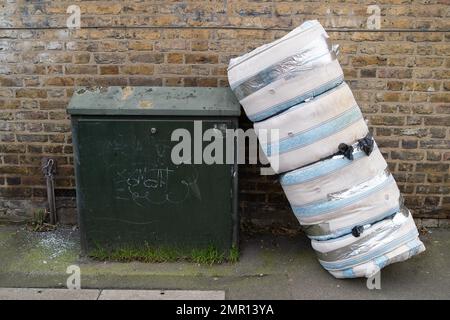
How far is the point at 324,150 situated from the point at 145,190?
1.26m

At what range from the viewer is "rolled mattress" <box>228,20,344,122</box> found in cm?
344

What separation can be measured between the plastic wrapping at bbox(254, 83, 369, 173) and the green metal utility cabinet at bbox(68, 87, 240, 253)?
356 mm

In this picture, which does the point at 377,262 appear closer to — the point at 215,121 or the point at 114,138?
the point at 215,121

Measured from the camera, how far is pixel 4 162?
452 cm

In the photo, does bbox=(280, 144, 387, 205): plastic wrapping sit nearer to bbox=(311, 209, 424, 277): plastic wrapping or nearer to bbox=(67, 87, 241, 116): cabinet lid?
bbox=(311, 209, 424, 277): plastic wrapping

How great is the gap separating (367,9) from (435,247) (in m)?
1.89

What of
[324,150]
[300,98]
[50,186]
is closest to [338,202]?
[324,150]

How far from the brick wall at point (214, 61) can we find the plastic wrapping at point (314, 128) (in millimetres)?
778

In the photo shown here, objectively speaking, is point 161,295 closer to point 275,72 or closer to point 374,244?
point 374,244

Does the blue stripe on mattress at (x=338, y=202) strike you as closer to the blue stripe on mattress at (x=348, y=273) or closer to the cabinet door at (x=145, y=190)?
the blue stripe on mattress at (x=348, y=273)

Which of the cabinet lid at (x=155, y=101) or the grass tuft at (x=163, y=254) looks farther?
the grass tuft at (x=163, y=254)

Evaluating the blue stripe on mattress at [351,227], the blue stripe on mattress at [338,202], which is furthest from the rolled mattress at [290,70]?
the blue stripe on mattress at [351,227]

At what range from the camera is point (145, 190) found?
3.87 m

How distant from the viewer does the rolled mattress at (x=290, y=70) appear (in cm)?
344
